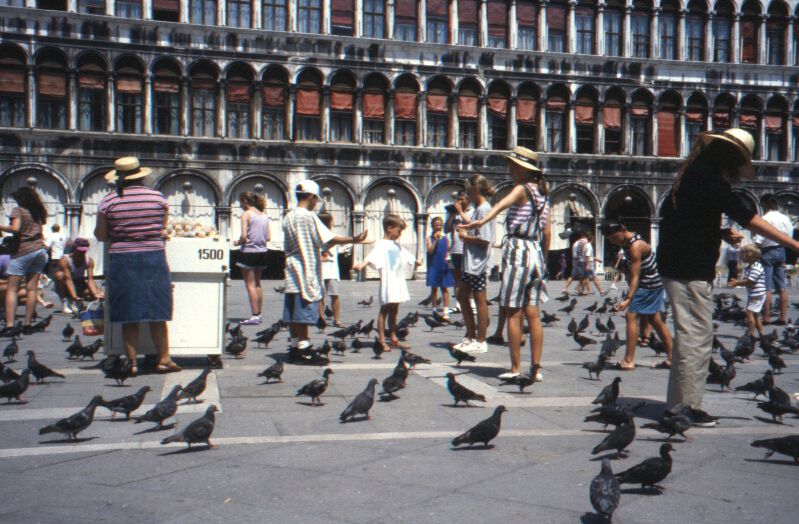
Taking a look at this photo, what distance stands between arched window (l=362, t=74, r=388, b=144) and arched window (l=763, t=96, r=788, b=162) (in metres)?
15.9

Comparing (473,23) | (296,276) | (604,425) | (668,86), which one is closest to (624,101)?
(668,86)

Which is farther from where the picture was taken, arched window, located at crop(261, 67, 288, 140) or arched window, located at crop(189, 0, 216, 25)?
arched window, located at crop(261, 67, 288, 140)

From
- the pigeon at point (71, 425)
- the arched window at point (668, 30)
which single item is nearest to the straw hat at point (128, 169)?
the pigeon at point (71, 425)

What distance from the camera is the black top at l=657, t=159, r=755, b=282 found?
5.07 m

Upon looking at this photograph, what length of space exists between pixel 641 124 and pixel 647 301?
2600 cm

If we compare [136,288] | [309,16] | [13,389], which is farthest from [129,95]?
[13,389]


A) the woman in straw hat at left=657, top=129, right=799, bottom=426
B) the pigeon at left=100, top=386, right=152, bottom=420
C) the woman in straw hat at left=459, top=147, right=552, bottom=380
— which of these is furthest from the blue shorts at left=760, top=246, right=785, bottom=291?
the pigeon at left=100, top=386, right=152, bottom=420

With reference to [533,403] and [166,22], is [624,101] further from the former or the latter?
[533,403]

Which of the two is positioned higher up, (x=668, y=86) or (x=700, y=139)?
(x=668, y=86)

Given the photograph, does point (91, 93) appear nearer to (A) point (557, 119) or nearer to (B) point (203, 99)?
(B) point (203, 99)

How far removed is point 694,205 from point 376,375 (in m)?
3.32

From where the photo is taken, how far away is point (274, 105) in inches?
1106

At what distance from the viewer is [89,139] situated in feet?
86.2

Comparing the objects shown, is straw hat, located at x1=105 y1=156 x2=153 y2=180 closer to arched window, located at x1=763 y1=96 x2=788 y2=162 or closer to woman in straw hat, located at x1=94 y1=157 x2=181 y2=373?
woman in straw hat, located at x1=94 y1=157 x2=181 y2=373
